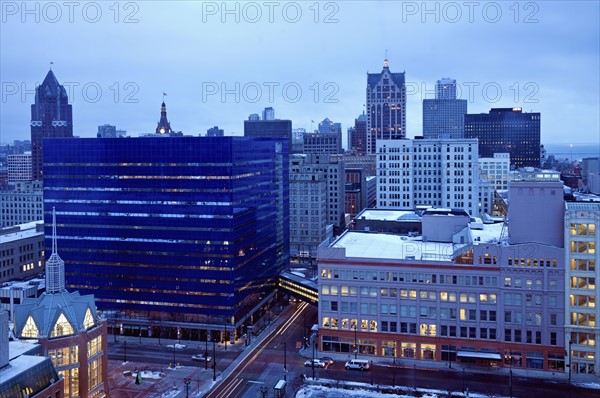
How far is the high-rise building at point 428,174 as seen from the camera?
481 ft

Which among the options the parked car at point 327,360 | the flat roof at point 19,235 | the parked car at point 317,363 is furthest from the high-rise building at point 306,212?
the parked car at point 317,363

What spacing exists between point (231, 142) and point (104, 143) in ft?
66.4

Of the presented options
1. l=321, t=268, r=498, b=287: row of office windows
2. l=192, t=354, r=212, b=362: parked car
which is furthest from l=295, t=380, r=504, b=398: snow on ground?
l=192, t=354, r=212, b=362: parked car

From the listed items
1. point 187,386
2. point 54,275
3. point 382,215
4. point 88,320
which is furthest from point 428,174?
point 54,275

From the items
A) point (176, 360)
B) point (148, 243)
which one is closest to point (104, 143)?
point (148, 243)

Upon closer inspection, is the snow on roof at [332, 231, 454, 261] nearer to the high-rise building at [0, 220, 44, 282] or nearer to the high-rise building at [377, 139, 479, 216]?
the high-rise building at [377, 139, 479, 216]

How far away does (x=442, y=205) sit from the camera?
490 ft

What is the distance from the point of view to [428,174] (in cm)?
15038

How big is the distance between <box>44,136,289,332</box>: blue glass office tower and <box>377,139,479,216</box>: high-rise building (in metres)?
59.0

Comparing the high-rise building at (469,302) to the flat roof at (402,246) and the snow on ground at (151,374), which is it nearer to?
the flat roof at (402,246)

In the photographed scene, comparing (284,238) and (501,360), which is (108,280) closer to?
(284,238)

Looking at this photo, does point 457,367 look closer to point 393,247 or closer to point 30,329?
point 393,247

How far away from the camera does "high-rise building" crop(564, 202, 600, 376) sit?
7694cm

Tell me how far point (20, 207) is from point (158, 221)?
4389 inches
